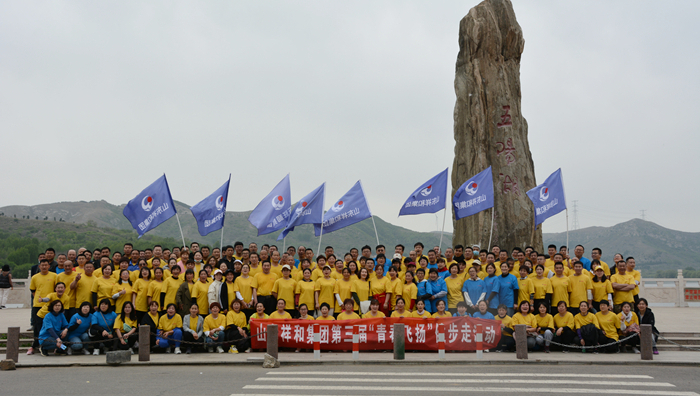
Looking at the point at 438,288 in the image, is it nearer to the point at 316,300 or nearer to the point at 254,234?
the point at 316,300

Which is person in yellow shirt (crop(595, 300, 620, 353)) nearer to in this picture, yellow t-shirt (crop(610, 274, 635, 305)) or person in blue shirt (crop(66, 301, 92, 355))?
yellow t-shirt (crop(610, 274, 635, 305))

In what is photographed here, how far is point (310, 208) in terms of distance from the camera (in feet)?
51.7

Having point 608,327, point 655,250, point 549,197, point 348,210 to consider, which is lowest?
point 608,327

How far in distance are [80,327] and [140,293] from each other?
4.46 ft

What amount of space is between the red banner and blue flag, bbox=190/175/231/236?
454 cm

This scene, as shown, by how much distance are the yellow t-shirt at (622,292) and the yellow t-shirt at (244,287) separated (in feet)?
25.7

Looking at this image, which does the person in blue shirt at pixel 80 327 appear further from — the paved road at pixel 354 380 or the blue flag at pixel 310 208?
the blue flag at pixel 310 208

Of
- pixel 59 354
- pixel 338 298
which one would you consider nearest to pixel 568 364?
pixel 338 298

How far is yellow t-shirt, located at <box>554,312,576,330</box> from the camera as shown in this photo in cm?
1184

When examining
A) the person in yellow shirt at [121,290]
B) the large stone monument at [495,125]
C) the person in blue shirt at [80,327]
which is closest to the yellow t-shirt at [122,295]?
the person in yellow shirt at [121,290]

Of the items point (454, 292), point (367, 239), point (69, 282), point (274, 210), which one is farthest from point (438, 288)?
point (367, 239)

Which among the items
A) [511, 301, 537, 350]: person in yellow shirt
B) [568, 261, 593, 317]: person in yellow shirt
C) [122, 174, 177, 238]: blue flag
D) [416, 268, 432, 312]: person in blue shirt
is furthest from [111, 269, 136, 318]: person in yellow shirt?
[568, 261, 593, 317]: person in yellow shirt

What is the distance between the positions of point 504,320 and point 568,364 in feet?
5.46

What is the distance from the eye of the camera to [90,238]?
304 ft
